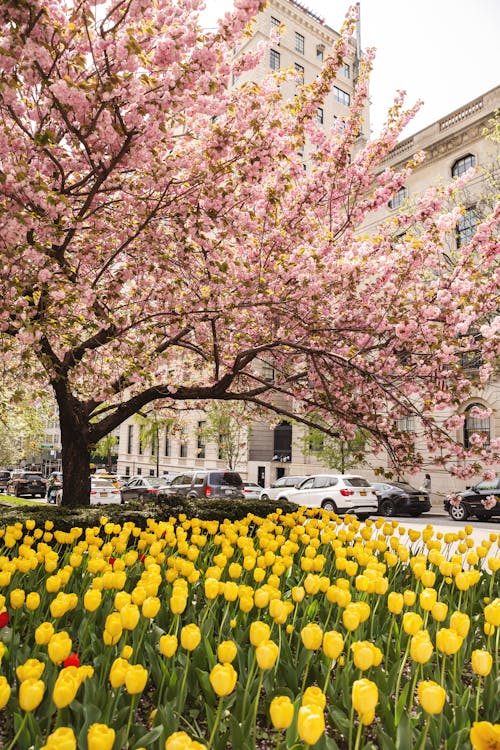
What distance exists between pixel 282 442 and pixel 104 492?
1663 centimetres

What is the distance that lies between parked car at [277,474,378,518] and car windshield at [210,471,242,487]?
9.36 ft

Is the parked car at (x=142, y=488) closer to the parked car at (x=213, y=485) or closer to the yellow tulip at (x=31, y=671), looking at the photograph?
the parked car at (x=213, y=485)

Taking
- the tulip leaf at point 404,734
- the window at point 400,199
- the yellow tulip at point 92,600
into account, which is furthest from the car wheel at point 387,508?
the tulip leaf at point 404,734

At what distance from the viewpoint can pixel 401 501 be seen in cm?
2242

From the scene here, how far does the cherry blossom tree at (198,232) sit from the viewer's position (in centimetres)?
549

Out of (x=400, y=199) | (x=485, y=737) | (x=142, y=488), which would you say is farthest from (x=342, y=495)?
(x=400, y=199)

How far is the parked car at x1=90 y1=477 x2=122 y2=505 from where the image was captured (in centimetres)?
2569

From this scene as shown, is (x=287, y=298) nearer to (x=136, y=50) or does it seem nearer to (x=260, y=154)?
(x=260, y=154)

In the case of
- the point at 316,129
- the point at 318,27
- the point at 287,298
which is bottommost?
the point at 287,298

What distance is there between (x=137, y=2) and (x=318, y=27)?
5481cm

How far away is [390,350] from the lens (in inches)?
330

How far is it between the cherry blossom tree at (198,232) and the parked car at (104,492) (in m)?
15.9

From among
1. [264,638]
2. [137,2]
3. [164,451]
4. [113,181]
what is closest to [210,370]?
[113,181]

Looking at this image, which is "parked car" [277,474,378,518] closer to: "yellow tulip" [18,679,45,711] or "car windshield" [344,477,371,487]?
"car windshield" [344,477,371,487]
